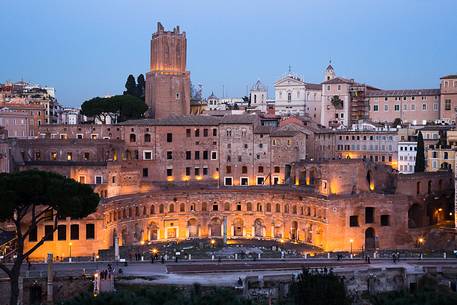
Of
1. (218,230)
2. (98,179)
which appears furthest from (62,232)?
(218,230)

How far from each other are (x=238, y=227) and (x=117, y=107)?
2163 cm

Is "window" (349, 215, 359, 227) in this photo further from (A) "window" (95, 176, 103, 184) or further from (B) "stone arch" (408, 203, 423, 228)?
(A) "window" (95, 176, 103, 184)

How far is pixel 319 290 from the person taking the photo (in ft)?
125

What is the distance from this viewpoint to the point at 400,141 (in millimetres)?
75375

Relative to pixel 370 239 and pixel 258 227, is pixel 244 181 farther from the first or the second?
pixel 370 239

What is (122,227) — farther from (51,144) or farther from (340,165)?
(340,165)

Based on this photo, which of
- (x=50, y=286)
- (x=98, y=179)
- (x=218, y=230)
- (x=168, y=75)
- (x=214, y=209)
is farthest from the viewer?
(x=168, y=75)

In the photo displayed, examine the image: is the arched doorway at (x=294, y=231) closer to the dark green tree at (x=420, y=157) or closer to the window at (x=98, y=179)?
the dark green tree at (x=420, y=157)

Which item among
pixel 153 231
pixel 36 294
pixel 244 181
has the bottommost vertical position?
pixel 36 294

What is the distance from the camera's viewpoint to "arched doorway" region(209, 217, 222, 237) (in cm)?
6438

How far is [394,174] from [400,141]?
475 inches

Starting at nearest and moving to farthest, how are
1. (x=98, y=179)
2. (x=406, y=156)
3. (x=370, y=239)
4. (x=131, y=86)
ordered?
(x=370, y=239) < (x=98, y=179) < (x=406, y=156) < (x=131, y=86)

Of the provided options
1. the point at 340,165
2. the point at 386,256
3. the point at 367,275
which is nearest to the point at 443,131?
the point at 340,165

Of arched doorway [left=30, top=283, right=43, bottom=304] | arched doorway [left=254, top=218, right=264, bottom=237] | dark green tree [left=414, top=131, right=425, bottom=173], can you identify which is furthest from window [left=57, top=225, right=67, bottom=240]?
dark green tree [left=414, top=131, right=425, bottom=173]
